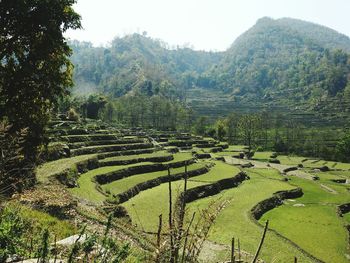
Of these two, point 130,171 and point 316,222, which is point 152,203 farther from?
point 316,222

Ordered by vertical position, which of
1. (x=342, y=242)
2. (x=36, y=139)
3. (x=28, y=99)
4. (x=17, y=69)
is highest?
(x=17, y=69)

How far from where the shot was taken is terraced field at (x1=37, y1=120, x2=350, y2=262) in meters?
19.2

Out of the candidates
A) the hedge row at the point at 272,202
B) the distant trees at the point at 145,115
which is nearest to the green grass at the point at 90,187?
the hedge row at the point at 272,202

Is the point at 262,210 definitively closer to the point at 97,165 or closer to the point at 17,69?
the point at 97,165

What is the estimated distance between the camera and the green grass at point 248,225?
1745 cm

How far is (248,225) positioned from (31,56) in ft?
47.9

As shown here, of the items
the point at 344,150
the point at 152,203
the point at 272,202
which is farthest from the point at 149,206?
the point at 344,150

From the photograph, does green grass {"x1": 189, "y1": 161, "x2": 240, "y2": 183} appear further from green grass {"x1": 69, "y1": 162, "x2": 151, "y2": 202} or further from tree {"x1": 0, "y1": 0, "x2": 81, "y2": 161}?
tree {"x1": 0, "y1": 0, "x2": 81, "y2": 161}

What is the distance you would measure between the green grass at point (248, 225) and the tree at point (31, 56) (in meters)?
7.37

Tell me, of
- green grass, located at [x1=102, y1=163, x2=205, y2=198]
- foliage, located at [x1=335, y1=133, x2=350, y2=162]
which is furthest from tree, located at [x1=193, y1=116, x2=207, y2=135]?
green grass, located at [x1=102, y1=163, x2=205, y2=198]

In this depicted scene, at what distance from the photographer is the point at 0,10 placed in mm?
13195

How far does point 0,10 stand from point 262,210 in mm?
21203

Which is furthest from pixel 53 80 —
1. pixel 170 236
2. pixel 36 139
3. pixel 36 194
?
pixel 170 236

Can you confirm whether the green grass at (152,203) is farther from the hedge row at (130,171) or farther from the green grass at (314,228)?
the green grass at (314,228)
